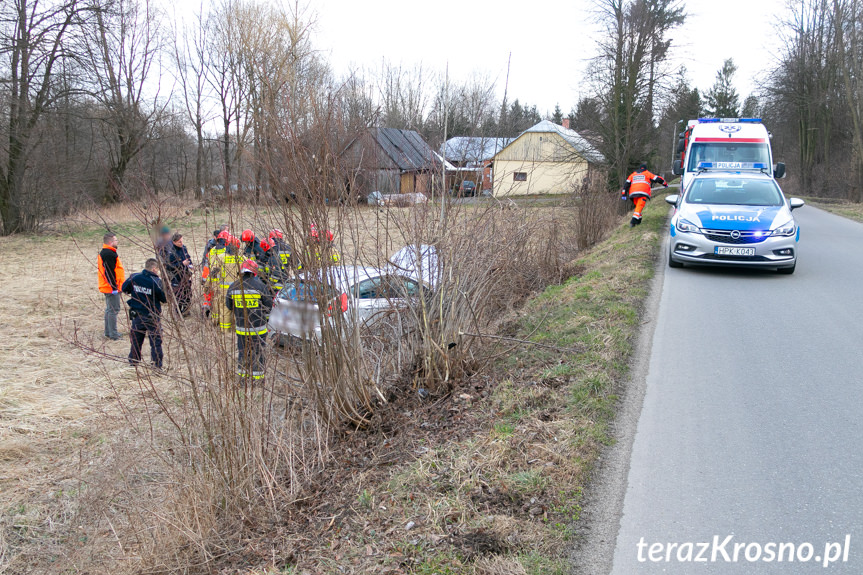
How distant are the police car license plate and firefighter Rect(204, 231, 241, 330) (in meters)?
7.86

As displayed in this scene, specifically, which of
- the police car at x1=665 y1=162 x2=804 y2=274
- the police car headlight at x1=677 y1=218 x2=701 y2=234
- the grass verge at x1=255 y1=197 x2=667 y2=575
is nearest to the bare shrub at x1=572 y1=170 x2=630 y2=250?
the police car at x1=665 y1=162 x2=804 y2=274

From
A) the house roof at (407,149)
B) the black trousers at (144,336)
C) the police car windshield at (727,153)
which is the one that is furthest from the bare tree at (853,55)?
the black trousers at (144,336)

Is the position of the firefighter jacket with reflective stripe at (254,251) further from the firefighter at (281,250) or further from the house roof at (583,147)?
the house roof at (583,147)

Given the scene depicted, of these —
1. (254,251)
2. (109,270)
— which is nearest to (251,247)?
(254,251)

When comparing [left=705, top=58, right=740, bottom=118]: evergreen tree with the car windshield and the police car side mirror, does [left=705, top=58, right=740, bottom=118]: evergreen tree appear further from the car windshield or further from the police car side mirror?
the car windshield

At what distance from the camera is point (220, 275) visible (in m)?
4.62

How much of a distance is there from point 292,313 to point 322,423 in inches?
40.3

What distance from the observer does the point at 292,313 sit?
17.0 ft

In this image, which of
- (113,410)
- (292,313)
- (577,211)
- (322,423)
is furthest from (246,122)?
(577,211)

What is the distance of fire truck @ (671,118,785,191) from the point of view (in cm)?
1483

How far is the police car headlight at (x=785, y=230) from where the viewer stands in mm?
9742

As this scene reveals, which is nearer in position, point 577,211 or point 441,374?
point 441,374

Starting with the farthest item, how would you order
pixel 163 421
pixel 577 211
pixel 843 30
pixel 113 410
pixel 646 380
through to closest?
pixel 843 30 < pixel 577 211 < pixel 113 410 < pixel 163 421 < pixel 646 380

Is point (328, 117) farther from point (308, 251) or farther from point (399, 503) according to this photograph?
point (399, 503)
